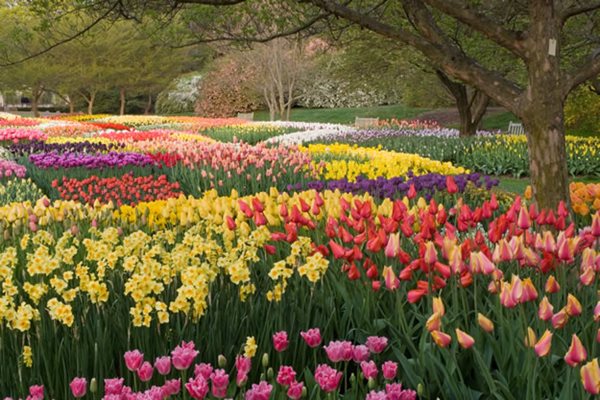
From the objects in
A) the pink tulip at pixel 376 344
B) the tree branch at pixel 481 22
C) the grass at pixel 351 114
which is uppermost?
the tree branch at pixel 481 22

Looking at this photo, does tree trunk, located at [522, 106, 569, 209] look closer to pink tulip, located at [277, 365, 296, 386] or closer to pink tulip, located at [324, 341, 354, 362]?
pink tulip, located at [324, 341, 354, 362]

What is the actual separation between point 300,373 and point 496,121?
1380 inches

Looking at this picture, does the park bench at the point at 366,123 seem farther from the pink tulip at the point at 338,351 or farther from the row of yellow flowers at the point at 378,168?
the pink tulip at the point at 338,351

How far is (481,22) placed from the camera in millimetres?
5168

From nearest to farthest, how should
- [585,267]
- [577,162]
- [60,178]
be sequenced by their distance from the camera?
[585,267] < [60,178] < [577,162]

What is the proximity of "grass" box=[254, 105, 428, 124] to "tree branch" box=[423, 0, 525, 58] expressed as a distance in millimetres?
36777

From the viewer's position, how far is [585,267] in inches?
126

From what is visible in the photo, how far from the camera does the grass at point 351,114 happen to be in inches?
1708

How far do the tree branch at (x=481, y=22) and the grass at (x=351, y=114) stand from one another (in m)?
36.8

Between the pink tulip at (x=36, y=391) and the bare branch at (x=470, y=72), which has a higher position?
the bare branch at (x=470, y=72)

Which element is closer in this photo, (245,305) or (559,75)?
(245,305)

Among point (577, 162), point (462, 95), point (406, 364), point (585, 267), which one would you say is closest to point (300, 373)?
point (406, 364)

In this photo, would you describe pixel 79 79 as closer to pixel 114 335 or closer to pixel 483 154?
pixel 483 154

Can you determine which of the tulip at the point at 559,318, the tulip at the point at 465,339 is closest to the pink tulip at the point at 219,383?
the tulip at the point at 465,339
